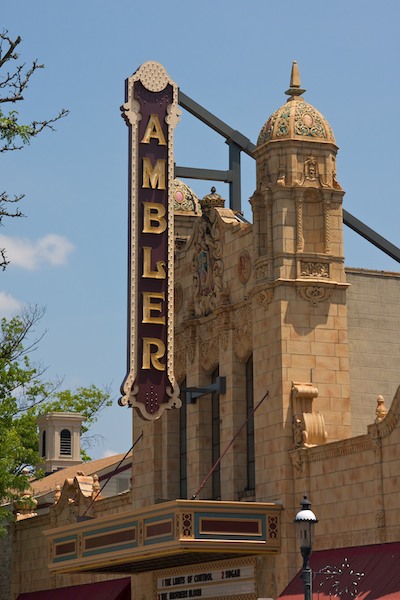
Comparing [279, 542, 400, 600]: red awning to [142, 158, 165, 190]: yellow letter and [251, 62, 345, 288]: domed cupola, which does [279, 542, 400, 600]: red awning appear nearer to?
[251, 62, 345, 288]: domed cupola

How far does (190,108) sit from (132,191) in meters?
4.36

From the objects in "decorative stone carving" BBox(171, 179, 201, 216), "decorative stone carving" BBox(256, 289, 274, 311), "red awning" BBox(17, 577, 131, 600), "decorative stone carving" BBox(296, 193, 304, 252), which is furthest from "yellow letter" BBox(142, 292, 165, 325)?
"red awning" BBox(17, 577, 131, 600)

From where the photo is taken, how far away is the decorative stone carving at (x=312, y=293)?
109 feet

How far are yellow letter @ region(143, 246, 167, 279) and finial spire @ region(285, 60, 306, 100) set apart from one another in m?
5.29

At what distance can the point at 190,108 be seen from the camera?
39188 millimetres

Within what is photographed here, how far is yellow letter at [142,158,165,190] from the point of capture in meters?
36.2

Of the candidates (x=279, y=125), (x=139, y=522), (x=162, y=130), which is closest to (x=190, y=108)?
(x=162, y=130)

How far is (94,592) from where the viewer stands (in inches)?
1658

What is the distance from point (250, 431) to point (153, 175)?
704 centimetres

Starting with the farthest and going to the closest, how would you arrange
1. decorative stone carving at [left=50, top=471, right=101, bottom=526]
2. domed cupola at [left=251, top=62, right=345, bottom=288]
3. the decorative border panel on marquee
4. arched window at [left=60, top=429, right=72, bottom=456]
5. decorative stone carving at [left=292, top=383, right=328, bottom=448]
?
1. arched window at [left=60, top=429, right=72, bottom=456]
2. decorative stone carving at [left=50, top=471, right=101, bottom=526]
3. domed cupola at [left=251, top=62, right=345, bottom=288]
4. decorative stone carving at [left=292, top=383, right=328, bottom=448]
5. the decorative border panel on marquee

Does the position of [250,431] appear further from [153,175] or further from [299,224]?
[153,175]

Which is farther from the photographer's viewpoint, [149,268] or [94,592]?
[94,592]

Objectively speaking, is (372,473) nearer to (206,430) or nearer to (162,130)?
(206,430)

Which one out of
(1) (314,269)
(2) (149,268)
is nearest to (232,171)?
(2) (149,268)
